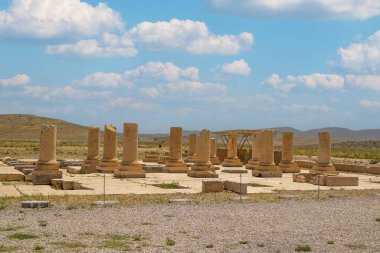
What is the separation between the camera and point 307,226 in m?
12.9

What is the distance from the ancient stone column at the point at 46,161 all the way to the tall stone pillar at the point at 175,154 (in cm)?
869

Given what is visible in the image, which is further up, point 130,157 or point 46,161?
point 130,157

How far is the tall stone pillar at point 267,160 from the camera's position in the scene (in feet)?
95.2

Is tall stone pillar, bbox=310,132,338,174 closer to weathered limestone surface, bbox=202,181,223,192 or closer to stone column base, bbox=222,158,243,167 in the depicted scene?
stone column base, bbox=222,158,243,167

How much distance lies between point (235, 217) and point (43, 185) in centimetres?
1078

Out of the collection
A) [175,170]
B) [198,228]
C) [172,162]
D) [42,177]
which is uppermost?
[172,162]

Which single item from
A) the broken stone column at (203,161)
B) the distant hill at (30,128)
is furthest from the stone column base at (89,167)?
the distant hill at (30,128)

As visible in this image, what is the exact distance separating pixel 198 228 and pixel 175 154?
62.0 feet

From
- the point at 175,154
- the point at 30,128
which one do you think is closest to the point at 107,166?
the point at 175,154

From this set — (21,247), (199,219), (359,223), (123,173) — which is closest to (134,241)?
(21,247)

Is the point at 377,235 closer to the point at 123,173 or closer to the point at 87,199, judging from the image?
the point at 87,199

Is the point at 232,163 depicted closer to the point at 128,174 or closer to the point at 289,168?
the point at 289,168

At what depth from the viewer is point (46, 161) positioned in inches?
906

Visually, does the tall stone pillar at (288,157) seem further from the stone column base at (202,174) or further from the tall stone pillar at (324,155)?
the stone column base at (202,174)
